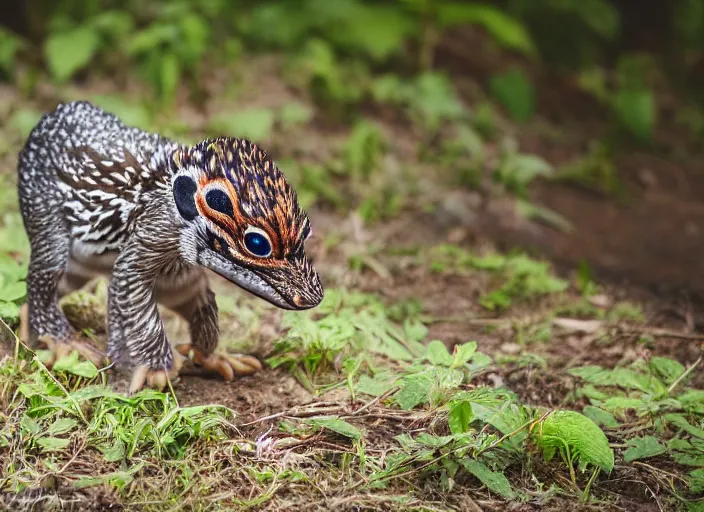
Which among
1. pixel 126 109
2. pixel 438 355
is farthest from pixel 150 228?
pixel 126 109

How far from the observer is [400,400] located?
3426 millimetres

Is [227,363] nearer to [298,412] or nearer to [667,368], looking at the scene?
[298,412]

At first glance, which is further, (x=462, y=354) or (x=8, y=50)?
(x=8, y=50)

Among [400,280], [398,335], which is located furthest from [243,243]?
[400,280]

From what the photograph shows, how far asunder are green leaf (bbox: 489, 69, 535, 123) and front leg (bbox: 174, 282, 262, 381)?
5.07 m

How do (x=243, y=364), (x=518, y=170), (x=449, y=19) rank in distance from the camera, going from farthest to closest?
(x=449, y=19) → (x=518, y=170) → (x=243, y=364)

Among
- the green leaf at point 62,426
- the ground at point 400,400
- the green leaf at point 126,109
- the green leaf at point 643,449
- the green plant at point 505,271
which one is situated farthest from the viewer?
the green leaf at point 126,109

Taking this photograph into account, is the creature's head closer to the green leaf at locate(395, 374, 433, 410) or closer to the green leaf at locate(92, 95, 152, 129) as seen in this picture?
the green leaf at locate(395, 374, 433, 410)

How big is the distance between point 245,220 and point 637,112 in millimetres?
6120

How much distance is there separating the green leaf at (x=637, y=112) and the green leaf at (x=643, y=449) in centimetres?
531

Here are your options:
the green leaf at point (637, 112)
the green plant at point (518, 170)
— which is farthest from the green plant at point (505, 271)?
the green leaf at point (637, 112)

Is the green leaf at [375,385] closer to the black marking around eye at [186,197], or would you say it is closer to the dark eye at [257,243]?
the dark eye at [257,243]

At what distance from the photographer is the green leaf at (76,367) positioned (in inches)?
140

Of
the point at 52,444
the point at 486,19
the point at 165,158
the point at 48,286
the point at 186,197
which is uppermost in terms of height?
the point at 486,19
